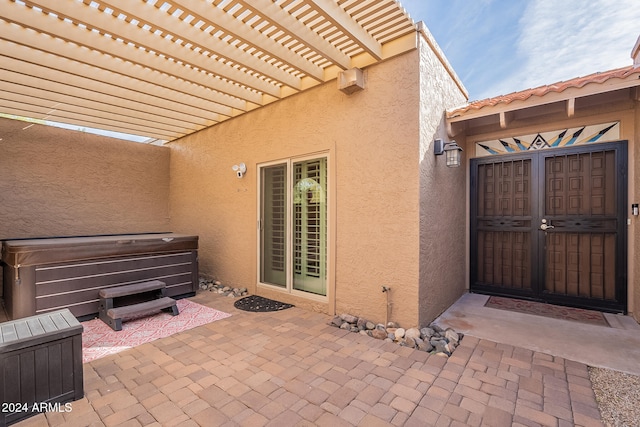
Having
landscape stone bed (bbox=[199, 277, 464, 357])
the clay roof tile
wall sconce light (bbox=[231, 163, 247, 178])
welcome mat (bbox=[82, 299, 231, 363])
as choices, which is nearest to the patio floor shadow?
landscape stone bed (bbox=[199, 277, 464, 357])

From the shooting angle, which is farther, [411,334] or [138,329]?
[138,329]

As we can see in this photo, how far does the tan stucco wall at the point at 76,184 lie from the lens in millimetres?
6348

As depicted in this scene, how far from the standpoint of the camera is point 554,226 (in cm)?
527

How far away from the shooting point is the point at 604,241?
488 centimetres

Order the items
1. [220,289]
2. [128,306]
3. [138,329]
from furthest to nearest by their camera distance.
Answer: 1. [220,289]
2. [128,306]
3. [138,329]

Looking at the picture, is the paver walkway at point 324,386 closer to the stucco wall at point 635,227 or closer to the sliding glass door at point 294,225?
the sliding glass door at point 294,225

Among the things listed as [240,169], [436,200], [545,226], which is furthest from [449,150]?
[240,169]

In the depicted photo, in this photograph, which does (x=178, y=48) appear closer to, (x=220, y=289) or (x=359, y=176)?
(x=359, y=176)

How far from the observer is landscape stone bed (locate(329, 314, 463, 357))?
3.67m

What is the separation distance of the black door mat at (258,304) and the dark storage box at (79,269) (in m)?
1.37

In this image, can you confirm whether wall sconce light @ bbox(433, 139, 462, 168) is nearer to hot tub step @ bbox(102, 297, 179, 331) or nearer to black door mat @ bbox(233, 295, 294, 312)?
black door mat @ bbox(233, 295, 294, 312)

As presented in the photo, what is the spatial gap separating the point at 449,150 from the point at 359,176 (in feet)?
4.72

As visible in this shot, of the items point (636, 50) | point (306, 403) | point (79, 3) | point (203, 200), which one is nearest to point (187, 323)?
point (306, 403)

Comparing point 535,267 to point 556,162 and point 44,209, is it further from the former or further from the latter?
point 44,209
